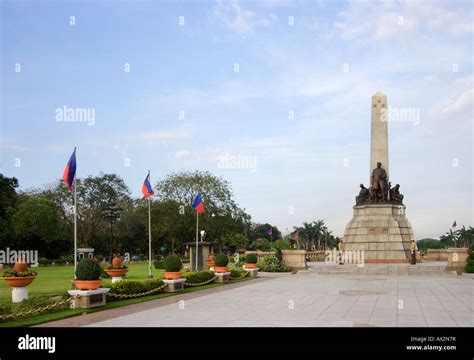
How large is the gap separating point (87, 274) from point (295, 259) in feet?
70.9

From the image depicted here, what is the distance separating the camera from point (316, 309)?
15.1 m

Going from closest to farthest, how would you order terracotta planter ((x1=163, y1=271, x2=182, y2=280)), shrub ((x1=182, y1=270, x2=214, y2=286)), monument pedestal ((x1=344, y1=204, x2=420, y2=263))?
terracotta planter ((x1=163, y1=271, x2=182, y2=280)) < shrub ((x1=182, y1=270, x2=214, y2=286)) < monument pedestal ((x1=344, y1=204, x2=420, y2=263))

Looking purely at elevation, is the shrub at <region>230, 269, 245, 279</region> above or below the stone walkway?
below

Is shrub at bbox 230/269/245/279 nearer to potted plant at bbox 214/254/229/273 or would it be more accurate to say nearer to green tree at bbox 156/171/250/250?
potted plant at bbox 214/254/229/273

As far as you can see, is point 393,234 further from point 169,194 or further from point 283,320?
point 169,194

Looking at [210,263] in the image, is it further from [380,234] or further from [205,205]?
[205,205]

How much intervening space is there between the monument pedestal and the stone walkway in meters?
15.3

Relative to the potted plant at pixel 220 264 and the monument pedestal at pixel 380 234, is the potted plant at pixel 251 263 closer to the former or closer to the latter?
the potted plant at pixel 220 264

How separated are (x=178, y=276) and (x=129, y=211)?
53.3 m

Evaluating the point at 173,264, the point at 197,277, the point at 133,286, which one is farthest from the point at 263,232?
the point at 133,286

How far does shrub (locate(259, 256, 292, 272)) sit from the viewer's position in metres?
35.0

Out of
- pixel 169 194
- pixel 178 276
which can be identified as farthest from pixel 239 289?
pixel 169 194

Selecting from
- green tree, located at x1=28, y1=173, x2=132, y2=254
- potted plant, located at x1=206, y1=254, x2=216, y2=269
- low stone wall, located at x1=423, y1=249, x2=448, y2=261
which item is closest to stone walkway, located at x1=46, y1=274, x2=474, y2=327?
potted plant, located at x1=206, y1=254, x2=216, y2=269

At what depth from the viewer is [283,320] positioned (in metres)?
13.1
